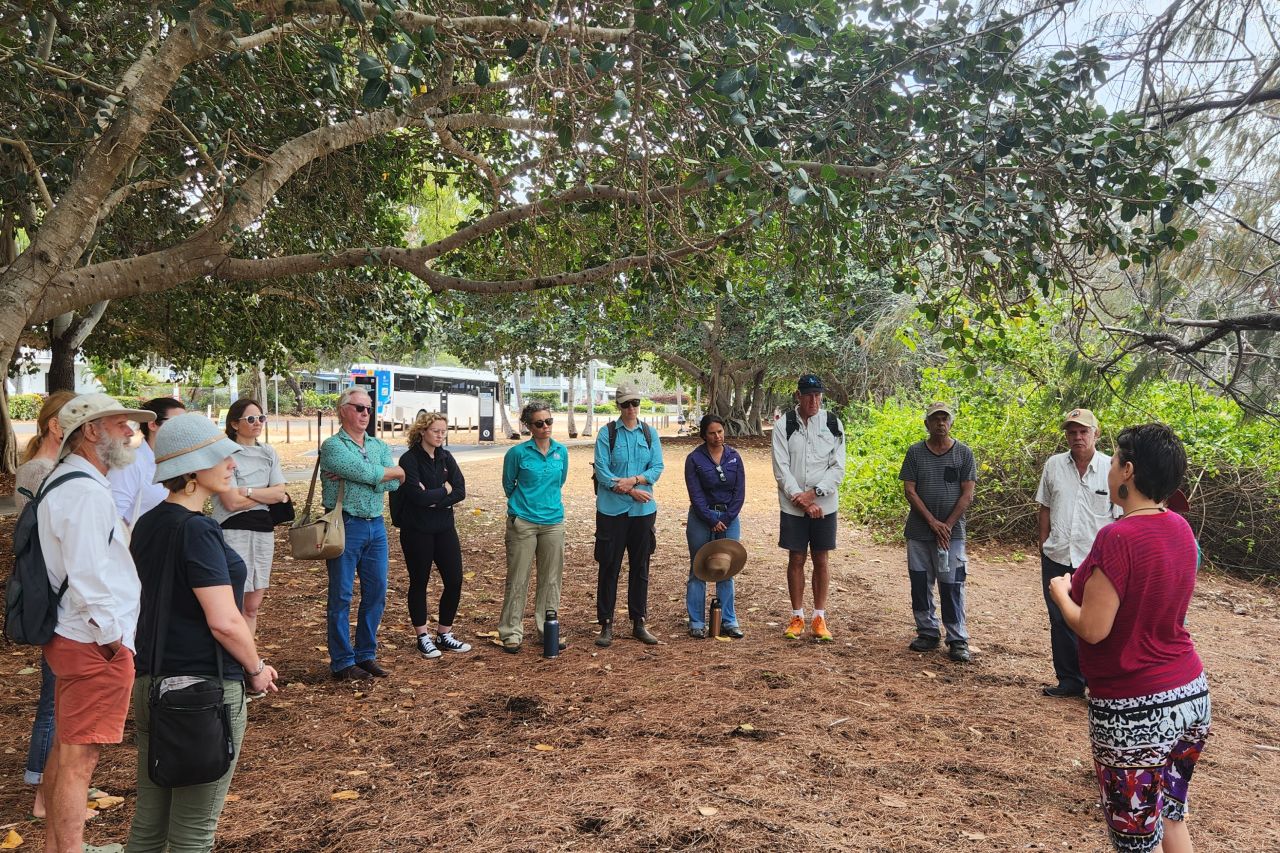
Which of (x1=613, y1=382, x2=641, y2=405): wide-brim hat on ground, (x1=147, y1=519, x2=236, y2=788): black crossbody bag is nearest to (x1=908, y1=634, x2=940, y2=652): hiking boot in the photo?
(x1=613, y1=382, x2=641, y2=405): wide-brim hat on ground

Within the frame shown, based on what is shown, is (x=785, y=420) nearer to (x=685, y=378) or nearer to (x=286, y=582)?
(x=286, y=582)

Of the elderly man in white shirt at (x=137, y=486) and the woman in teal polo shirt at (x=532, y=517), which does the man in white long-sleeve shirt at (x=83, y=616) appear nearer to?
the elderly man in white shirt at (x=137, y=486)

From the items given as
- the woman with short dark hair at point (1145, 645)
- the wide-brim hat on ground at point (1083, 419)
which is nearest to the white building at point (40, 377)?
the woman with short dark hair at point (1145, 645)

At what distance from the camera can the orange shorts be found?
2721 mm

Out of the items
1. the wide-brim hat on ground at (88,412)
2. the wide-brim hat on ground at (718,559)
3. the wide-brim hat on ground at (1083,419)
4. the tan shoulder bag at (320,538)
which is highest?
the wide-brim hat on ground at (1083,419)

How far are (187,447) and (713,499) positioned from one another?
4.35 metres

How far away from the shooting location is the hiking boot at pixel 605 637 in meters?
6.23

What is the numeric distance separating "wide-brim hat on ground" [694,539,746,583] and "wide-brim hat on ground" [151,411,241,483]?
4.07 metres

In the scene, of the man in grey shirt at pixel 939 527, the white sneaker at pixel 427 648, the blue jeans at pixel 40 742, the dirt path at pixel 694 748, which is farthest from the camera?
the man in grey shirt at pixel 939 527

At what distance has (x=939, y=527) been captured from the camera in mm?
6020

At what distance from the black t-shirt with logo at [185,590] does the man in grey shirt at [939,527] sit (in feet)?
16.5

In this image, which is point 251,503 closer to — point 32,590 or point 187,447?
point 32,590

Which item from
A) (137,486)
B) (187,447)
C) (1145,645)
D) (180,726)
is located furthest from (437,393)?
(1145,645)

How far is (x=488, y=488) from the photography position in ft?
52.5
